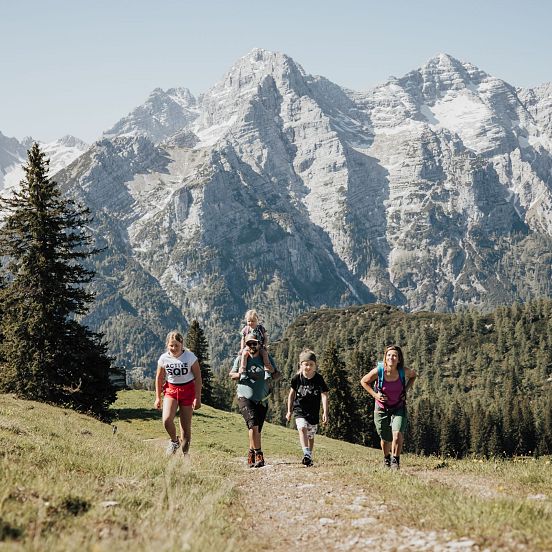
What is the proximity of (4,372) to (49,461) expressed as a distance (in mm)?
22987

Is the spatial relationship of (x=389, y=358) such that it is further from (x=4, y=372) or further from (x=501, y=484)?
(x=4, y=372)

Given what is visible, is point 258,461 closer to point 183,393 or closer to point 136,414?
point 183,393

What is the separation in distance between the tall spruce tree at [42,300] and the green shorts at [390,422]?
71.2 ft

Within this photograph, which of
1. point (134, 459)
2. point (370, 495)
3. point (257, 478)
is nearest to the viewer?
point (370, 495)

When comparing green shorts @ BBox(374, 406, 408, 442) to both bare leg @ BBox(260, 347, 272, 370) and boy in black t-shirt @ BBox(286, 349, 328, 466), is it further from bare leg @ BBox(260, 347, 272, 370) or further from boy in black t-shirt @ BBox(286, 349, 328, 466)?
bare leg @ BBox(260, 347, 272, 370)

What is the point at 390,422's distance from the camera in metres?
14.5

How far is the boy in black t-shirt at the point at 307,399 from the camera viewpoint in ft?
49.7

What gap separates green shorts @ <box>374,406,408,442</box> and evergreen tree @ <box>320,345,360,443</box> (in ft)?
187

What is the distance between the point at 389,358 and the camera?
13977mm

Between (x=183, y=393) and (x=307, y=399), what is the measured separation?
354cm

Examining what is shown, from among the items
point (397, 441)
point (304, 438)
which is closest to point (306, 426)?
point (304, 438)

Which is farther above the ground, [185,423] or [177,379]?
[177,379]

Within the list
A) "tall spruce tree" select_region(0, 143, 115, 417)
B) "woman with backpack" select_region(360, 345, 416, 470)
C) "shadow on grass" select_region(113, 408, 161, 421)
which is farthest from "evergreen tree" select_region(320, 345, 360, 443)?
"woman with backpack" select_region(360, 345, 416, 470)

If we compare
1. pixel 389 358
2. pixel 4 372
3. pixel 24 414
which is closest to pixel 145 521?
pixel 389 358
